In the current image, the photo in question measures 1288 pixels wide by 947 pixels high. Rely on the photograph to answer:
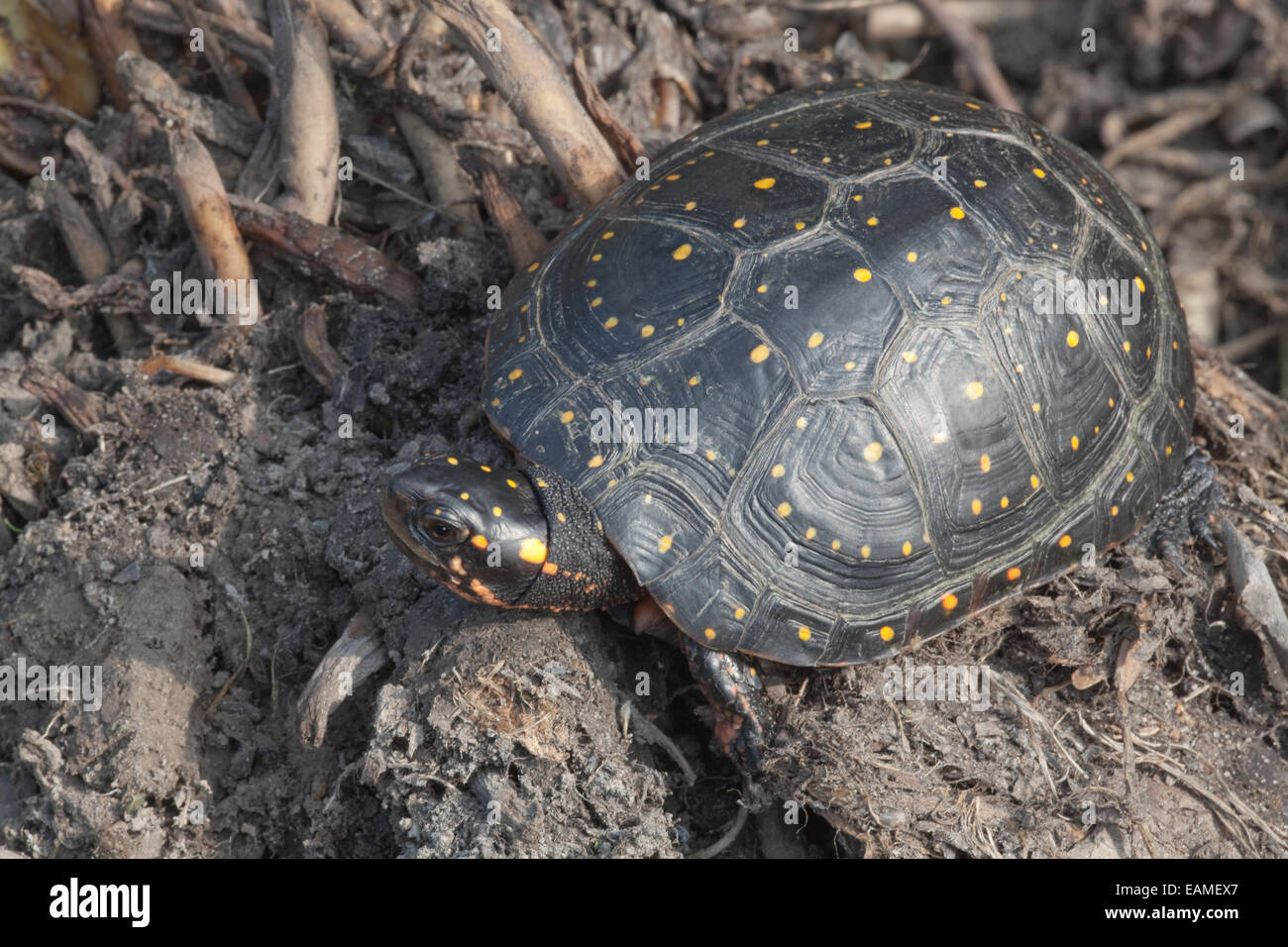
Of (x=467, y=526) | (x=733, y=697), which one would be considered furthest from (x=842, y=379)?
(x=467, y=526)

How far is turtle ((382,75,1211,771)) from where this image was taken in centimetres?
363

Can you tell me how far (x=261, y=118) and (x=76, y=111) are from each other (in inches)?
37.5

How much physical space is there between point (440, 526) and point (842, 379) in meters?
1.55

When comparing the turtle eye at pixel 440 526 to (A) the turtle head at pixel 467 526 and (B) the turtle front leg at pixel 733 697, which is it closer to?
(A) the turtle head at pixel 467 526

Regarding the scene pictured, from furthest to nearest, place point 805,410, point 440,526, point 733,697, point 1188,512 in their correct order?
point 1188,512 < point 733,697 < point 805,410 < point 440,526

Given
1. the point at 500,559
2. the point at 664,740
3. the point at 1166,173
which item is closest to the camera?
the point at 500,559

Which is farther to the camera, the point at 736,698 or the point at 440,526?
the point at 736,698

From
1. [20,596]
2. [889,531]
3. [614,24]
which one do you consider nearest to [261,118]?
[614,24]

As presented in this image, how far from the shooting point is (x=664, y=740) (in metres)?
3.92

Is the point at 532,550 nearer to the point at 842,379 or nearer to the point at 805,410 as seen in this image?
the point at 805,410

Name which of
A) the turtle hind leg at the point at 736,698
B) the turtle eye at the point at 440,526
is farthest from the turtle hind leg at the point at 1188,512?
the turtle eye at the point at 440,526

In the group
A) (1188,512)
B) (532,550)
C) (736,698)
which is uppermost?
(1188,512)

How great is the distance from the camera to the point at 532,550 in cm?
358

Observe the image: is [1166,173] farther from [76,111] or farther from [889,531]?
[76,111]
